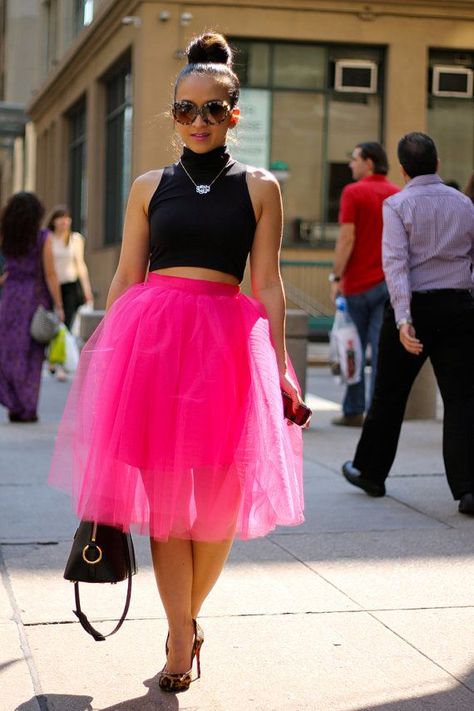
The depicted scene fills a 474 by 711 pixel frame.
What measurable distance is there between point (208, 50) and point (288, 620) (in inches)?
80.8

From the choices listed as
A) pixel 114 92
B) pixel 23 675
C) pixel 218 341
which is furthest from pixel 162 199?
pixel 114 92

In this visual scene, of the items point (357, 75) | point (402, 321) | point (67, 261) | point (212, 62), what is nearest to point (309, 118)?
point (357, 75)

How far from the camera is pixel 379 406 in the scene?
Answer: 271 inches

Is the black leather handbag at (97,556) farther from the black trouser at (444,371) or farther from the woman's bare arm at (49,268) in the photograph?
the woman's bare arm at (49,268)

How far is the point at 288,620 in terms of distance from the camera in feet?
15.2

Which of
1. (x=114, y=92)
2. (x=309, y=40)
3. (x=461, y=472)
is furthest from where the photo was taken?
(x=114, y=92)

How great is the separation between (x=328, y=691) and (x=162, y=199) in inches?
61.8

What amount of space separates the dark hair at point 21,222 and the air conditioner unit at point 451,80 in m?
14.4

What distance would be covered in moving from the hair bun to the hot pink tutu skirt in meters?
0.72

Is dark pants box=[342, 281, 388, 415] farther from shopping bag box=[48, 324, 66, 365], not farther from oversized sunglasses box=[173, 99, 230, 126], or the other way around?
oversized sunglasses box=[173, 99, 230, 126]

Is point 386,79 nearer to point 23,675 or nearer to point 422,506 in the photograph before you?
point 422,506

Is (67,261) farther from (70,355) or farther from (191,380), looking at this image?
(191,380)

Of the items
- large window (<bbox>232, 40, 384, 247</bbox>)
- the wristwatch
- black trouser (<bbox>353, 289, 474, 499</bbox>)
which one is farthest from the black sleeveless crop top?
large window (<bbox>232, 40, 384, 247</bbox>)

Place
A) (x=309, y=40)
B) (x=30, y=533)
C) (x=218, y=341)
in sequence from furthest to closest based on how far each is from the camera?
(x=309, y=40) < (x=30, y=533) < (x=218, y=341)
